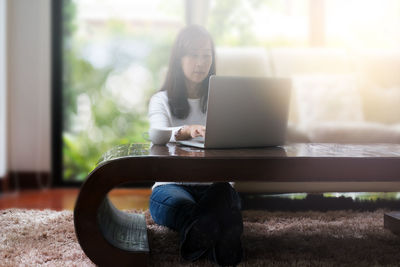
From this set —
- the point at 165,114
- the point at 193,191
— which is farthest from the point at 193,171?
the point at 165,114

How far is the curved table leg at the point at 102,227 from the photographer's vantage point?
44.2 inches

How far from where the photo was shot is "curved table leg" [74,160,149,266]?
44.2 inches

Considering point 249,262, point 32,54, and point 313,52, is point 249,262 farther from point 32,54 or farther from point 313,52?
point 32,54

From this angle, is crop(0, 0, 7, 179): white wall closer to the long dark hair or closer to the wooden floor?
the wooden floor

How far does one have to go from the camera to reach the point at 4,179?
2.87 metres

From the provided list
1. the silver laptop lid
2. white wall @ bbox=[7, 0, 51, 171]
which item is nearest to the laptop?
the silver laptop lid

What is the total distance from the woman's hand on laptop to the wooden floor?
857mm

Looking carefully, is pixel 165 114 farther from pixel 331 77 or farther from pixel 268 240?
pixel 331 77

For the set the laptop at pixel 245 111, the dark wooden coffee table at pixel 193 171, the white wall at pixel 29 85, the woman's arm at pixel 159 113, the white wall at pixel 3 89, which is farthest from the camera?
the white wall at pixel 29 85

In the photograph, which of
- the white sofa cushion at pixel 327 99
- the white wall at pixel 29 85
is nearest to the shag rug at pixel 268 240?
the white sofa cushion at pixel 327 99

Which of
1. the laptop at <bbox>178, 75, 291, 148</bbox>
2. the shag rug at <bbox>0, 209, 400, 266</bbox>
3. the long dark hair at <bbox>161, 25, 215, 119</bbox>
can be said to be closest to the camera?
the laptop at <bbox>178, 75, 291, 148</bbox>

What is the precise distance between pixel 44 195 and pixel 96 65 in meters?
1.01

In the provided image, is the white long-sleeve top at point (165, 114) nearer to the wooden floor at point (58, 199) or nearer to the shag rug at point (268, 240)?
the shag rug at point (268, 240)

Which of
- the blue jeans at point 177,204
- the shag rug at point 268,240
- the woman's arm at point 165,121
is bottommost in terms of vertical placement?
the shag rug at point 268,240
